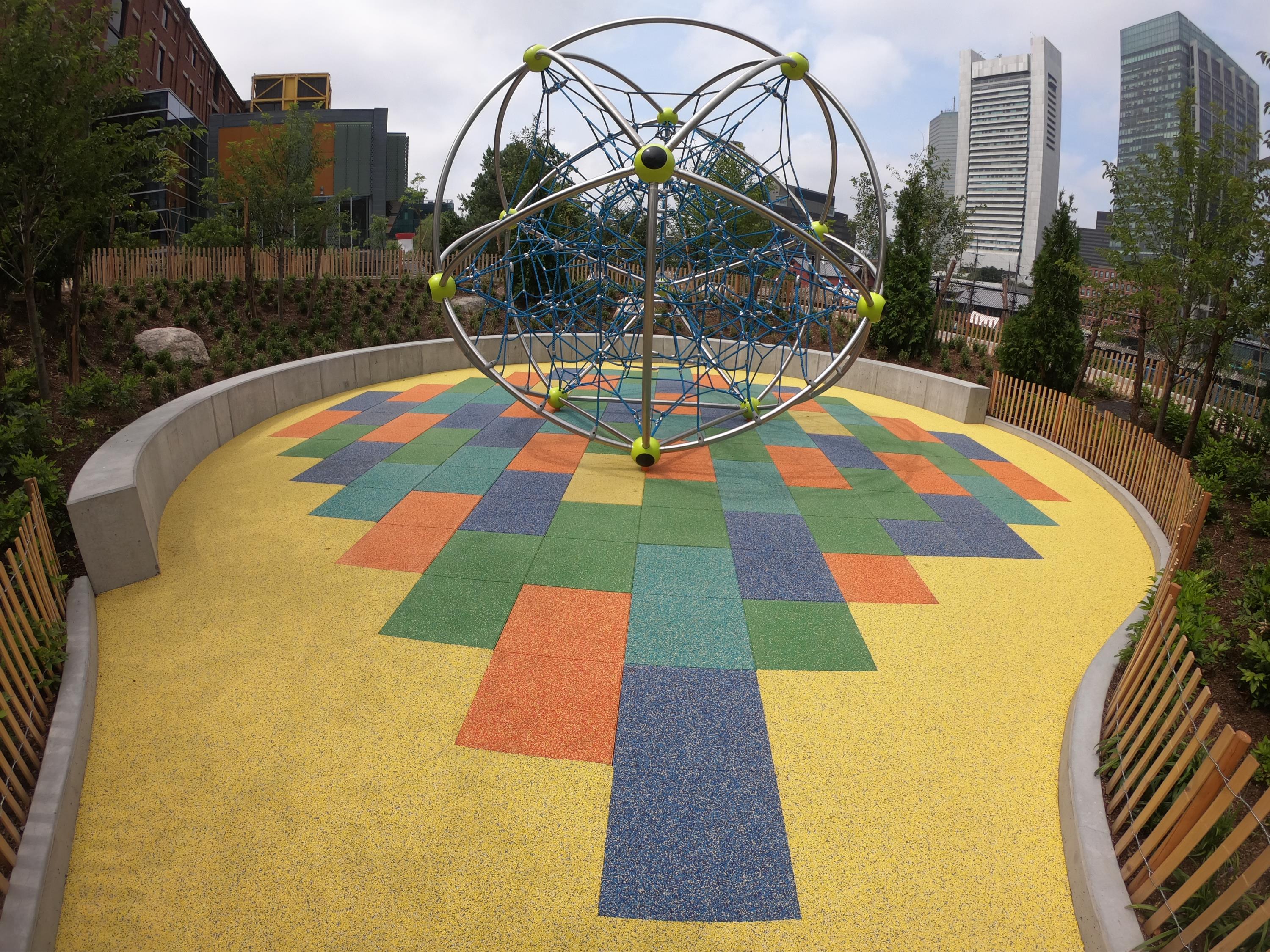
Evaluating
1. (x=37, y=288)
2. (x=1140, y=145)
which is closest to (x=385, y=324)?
(x=37, y=288)

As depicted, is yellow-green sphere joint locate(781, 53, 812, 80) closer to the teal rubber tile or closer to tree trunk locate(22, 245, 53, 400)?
the teal rubber tile

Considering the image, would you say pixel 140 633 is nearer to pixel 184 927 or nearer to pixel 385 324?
pixel 184 927

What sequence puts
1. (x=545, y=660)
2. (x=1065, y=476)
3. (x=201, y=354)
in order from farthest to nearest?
(x=201, y=354) → (x=1065, y=476) → (x=545, y=660)

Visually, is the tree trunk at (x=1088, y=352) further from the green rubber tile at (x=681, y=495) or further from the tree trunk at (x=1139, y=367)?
the green rubber tile at (x=681, y=495)

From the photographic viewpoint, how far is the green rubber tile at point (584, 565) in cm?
643

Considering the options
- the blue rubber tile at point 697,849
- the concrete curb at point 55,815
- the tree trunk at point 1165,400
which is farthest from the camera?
the tree trunk at point 1165,400

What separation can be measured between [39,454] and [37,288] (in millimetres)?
6115

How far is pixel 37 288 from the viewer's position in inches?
457

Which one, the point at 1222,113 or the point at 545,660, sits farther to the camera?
the point at 1222,113

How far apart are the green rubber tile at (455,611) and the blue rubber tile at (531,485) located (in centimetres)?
230

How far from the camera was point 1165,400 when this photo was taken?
12.5 metres

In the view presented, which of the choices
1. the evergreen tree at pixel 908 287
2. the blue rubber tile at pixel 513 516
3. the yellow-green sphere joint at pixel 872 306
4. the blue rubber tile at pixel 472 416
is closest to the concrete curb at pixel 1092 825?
the yellow-green sphere joint at pixel 872 306

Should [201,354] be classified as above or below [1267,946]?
above

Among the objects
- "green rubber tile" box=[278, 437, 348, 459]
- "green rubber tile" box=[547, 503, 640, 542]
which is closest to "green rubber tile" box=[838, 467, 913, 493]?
"green rubber tile" box=[547, 503, 640, 542]
